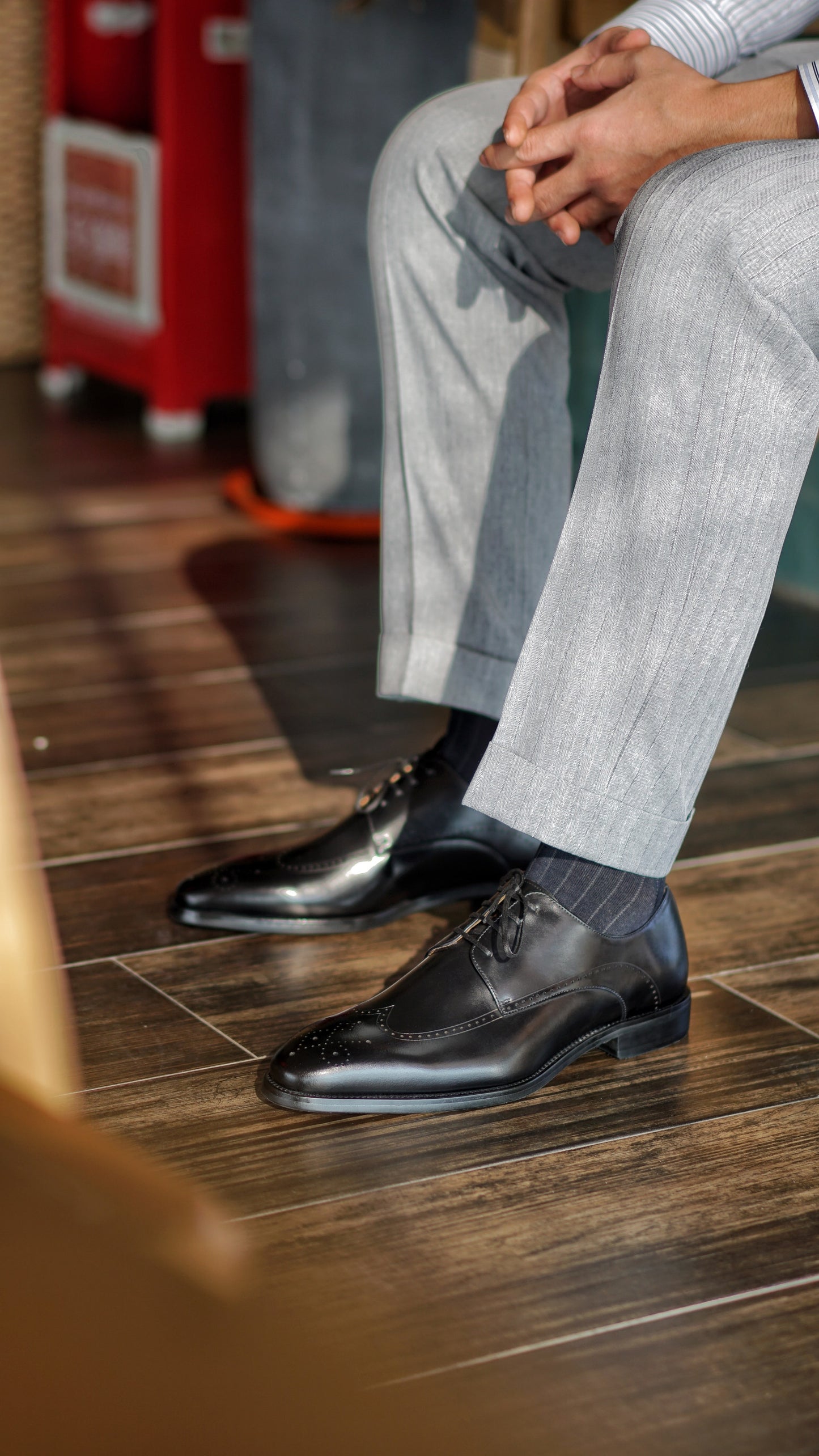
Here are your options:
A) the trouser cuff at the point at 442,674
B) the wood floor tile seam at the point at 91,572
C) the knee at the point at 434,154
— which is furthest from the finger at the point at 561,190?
the wood floor tile seam at the point at 91,572

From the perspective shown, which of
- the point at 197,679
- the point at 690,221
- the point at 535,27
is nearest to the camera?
the point at 690,221

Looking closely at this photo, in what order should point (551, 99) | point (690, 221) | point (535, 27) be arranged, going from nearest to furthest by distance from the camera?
1. point (690, 221)
2. point (551, 99)
3. point (535, 27)

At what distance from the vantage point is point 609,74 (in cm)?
96

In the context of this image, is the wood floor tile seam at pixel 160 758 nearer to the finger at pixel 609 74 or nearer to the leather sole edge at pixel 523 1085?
the leather sole edge at pixel 523 1085

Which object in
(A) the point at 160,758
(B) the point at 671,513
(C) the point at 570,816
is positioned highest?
(B) the point at 671,513

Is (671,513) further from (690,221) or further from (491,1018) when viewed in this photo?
(491,1018)

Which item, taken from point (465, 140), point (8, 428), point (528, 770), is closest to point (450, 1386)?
point (528, 770)

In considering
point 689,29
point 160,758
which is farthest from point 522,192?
point 160,758

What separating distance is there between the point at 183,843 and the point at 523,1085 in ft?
1.41

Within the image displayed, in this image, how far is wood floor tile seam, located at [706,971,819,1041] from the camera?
922mm

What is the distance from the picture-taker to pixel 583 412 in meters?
2.02

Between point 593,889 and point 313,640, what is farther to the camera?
point 313,640

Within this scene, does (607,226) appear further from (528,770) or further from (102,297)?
(102,297)

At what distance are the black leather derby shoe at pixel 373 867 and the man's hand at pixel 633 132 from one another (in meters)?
0.37
